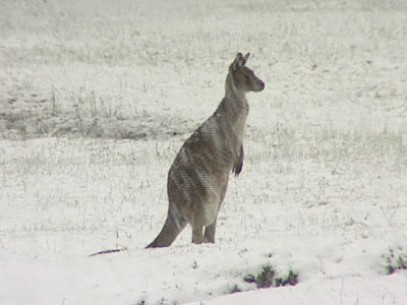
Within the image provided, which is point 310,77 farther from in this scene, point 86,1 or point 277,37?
point 86,1

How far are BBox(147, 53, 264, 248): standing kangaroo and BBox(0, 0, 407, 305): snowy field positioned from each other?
313 mm

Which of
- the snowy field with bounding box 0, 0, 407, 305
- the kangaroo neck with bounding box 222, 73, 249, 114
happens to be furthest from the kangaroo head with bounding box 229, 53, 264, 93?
the snowy field with bounding box 0, 0, 407, 305

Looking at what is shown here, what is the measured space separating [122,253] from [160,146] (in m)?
9.36

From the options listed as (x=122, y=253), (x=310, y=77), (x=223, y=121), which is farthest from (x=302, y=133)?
(x=122, y=253)

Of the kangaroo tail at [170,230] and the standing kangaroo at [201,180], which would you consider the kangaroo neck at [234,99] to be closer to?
the standing kangaroo at [201,180]

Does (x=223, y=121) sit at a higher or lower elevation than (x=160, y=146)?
higher

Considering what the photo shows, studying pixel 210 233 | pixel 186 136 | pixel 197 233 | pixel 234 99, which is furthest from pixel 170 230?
pixel 186 136

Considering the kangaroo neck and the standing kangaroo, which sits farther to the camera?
the kangaroo neck

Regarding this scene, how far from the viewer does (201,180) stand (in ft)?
23.0

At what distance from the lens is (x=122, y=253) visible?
223 inches

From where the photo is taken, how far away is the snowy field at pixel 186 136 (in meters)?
5.00

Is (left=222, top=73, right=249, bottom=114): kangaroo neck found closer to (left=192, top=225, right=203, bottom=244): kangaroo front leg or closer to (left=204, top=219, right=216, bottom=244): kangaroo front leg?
(left=204, top=219, right=216, bottom=244): kangaroo front leg

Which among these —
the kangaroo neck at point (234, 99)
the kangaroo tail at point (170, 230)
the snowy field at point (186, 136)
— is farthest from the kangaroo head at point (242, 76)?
the kangaroo tail at point (170, 230)

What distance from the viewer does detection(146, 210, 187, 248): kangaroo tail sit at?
690cm
